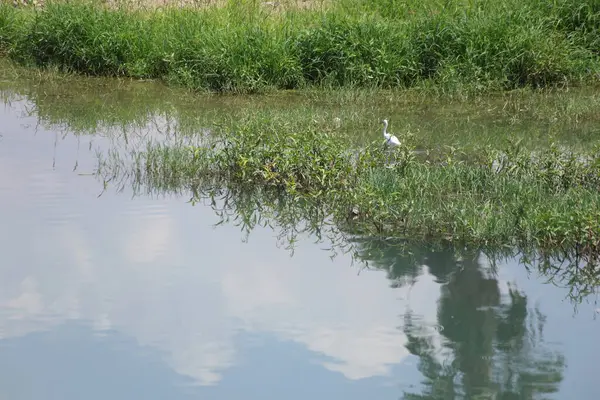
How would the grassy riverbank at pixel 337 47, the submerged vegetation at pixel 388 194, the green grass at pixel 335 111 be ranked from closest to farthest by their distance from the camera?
the submerged vegetation at pixel 388 194
the green grass at pixel 335 111
the grassy riverbank at pixel 337 47

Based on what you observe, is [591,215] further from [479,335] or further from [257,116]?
[257,116]

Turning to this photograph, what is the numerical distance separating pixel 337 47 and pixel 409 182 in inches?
148

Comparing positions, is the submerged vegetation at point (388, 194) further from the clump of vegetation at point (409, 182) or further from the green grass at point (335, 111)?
the green grass at point (335, 111)

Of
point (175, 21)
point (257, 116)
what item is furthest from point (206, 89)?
point (257, 116)

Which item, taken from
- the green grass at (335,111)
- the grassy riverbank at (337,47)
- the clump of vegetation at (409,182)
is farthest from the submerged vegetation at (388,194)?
the grassy riverbank at (337,47)

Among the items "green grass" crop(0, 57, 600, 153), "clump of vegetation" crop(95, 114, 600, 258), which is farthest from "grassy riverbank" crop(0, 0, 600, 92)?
"clump of vegetation" crop(95, 114, 600, 258)

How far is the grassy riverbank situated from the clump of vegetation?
2352mm

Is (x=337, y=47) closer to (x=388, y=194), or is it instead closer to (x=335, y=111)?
(x=335, y=111)

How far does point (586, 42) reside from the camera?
11070mm

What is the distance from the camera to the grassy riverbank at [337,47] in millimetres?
10438

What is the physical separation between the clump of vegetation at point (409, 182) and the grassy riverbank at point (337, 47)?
2.35 meters

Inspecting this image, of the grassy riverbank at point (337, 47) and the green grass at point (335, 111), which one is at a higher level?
the grassy riverbank at point (337, 47)

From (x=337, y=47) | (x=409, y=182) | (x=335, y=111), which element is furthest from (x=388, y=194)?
→ (x=337, y=47)

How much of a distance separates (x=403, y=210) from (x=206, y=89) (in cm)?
443
